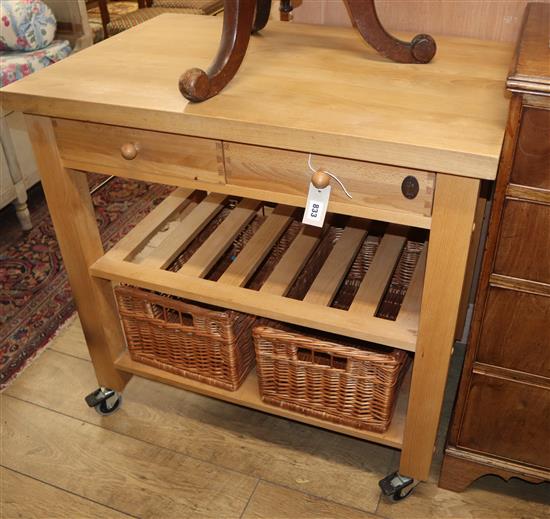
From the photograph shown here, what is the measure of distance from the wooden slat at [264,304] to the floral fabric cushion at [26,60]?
1.22 meters

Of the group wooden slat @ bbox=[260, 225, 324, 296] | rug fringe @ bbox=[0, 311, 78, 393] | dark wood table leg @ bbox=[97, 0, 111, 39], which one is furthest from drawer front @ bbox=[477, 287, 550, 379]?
dark wood table leg @ bbox=[97, 0, 111, 39]

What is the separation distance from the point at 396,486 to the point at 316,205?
0.66m

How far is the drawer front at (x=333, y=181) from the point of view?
38.3 inches

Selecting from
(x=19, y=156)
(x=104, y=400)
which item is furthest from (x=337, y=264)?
(x=19, y=156)

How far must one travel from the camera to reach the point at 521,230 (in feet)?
3.14

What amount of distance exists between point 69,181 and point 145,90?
0.92 feet

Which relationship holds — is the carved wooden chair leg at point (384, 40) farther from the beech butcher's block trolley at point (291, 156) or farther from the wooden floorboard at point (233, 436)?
the wooden floorboard at point (233, 436)

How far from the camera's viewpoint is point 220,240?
4.71 feet

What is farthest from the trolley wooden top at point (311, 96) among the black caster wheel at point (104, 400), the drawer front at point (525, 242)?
the black caster wheel at point (104, 400)

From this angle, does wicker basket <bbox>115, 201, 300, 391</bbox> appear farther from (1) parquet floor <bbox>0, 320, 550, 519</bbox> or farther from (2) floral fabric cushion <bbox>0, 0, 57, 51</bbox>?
(2) floral fabric cushion <bbox>0, 0, 57, 51</bbox>

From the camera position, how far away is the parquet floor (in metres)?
1.33

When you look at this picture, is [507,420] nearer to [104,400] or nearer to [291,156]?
[291,156]

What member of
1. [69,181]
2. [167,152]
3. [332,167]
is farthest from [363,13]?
[69,181]

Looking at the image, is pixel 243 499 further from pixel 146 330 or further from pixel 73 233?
pixel 73 233
